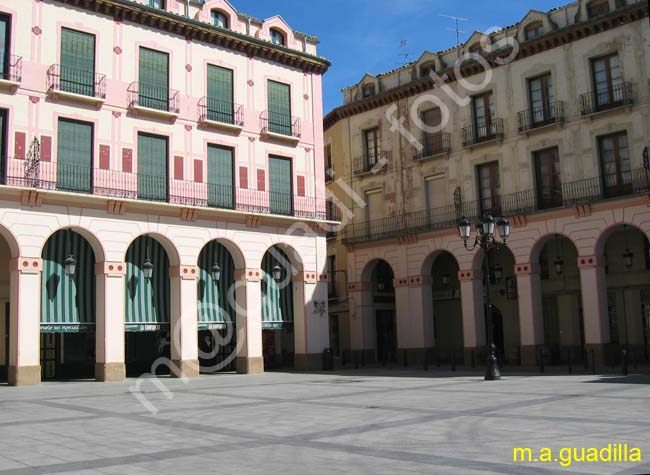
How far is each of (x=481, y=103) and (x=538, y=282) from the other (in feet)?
29.2

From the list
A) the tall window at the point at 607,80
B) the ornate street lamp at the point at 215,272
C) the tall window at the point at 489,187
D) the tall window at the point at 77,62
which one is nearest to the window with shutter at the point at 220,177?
the ornate street lamp at the point at 215,272

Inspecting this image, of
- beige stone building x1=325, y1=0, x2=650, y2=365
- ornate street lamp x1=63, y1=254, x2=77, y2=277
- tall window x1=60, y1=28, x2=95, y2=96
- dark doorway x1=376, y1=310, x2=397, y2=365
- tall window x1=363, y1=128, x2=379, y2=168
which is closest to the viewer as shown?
ornate street lamp x1=63, y1=254, x2=77, y2=277

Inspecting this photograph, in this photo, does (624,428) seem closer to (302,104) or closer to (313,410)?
(313,410)

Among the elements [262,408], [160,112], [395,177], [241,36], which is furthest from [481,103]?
[262,408]

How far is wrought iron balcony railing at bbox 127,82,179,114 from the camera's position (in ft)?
88.5

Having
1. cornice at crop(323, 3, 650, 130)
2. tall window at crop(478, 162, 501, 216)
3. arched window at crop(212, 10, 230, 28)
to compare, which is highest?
arched window at crop(212, 10, 230, 28)

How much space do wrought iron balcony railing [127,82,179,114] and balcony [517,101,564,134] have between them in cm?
1492

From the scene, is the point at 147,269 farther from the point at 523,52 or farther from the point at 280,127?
the point at 523,52

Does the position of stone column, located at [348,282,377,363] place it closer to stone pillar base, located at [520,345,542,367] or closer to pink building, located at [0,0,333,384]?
pink building, located at [0,0,333,384]

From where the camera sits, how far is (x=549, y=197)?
3105 cm

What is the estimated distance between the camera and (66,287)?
2525cm

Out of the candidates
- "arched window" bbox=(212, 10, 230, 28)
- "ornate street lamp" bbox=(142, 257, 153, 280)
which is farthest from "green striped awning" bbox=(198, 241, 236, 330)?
"arched window" bbox=(212, 10, 230, 28)

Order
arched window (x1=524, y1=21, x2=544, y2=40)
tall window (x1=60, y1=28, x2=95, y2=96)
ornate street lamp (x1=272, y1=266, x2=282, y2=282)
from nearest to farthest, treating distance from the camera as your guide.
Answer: tall window (x1=60, y1=28, x2=95, y2=96), ornate street lamp (x1=272, y1=266, x2=282, y2=282), arched window (x1=524, y1=21, x2=544, y2=40)

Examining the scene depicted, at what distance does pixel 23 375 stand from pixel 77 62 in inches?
434
